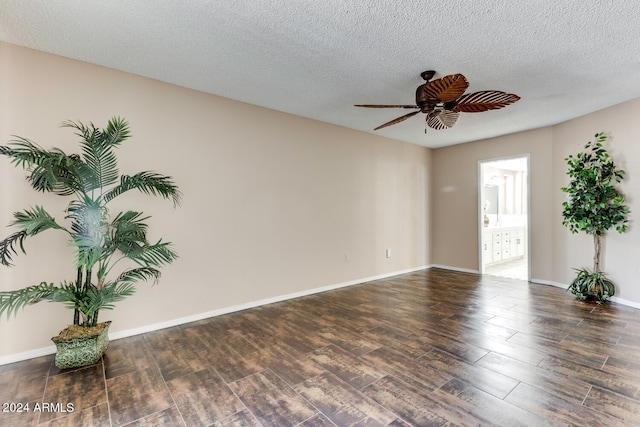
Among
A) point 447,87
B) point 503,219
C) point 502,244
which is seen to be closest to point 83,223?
point 447,87

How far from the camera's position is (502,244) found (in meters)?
6.57

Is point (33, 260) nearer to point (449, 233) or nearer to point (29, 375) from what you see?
point (29, 375)

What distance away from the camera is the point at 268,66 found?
270cm

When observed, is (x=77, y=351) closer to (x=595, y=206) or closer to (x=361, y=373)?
(x=361, y=373)

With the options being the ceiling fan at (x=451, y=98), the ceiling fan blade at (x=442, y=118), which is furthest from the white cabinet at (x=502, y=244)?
the ceiling fan at (x=451, y=98)

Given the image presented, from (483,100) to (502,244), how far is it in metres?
5.23

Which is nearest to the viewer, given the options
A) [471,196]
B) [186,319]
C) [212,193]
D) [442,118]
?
[442,118]

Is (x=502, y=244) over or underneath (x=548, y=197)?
underneath

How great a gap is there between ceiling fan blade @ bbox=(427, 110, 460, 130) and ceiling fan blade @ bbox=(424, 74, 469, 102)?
1.09 ft

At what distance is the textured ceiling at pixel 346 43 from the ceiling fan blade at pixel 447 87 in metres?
0.35

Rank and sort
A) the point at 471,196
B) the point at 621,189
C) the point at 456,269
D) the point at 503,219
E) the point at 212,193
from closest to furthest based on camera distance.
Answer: the point at 212,193
the point at 621,189
the point at 471,196
the point at 456,269
the point at 503,219

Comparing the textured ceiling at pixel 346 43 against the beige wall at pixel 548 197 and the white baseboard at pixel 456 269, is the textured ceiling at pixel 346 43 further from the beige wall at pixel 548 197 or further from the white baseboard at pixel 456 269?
the white baseboard at pixel 456 269

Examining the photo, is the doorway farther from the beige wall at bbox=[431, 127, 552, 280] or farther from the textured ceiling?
the textured ceiling

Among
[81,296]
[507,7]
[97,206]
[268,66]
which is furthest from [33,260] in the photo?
[507,7]
